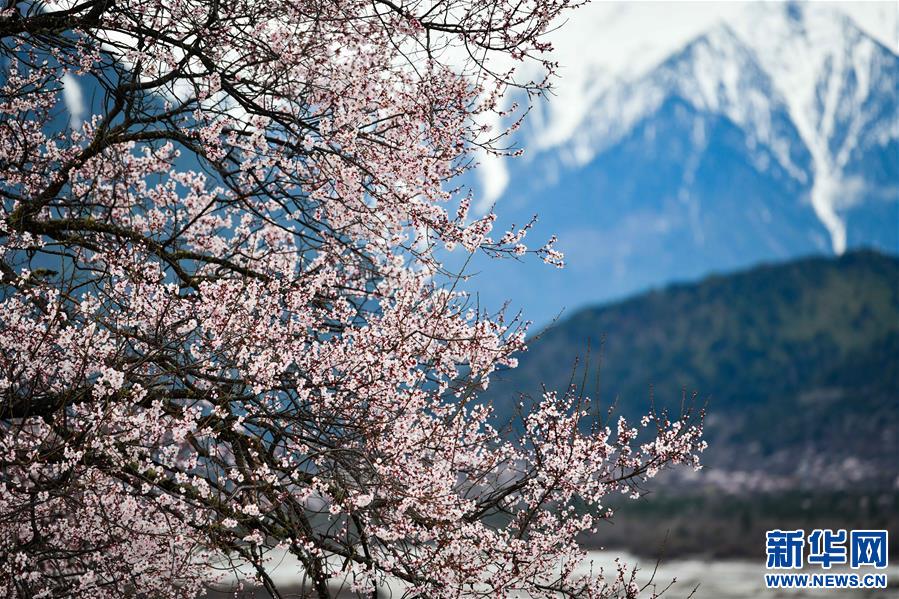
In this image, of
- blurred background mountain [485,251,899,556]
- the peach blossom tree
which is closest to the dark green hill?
blurred background mountain [485,251,899,556]

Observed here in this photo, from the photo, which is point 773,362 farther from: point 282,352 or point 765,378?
point 282,352

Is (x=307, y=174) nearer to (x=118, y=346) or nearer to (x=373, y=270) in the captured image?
(x=373, y=270)

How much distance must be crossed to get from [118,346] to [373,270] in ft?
8.61

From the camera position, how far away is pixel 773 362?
161250mm

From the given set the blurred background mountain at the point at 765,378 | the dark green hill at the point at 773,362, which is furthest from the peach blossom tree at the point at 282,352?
the dark green hill at the point at 773,362

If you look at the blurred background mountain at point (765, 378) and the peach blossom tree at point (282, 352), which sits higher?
the blurred background mountain at point (765, 378)

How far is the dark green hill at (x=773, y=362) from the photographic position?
137125 mm

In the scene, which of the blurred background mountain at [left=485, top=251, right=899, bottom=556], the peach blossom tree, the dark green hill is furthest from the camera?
the dark green hill

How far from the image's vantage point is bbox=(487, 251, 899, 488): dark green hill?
13712cm

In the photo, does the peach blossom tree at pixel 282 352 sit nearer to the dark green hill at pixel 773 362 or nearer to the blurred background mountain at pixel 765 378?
the blurred background mountain at pixel 765 378

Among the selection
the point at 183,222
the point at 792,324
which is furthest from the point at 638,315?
the point at 183,222

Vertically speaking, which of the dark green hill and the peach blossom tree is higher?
the dark green hill

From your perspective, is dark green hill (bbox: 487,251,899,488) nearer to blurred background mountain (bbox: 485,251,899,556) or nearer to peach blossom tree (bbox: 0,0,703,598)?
blurred background mountain (bbox: 485,251,899,556)

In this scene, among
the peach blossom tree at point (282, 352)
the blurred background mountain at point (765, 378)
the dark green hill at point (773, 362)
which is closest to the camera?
the peach blossom tree at point (282, 352)
